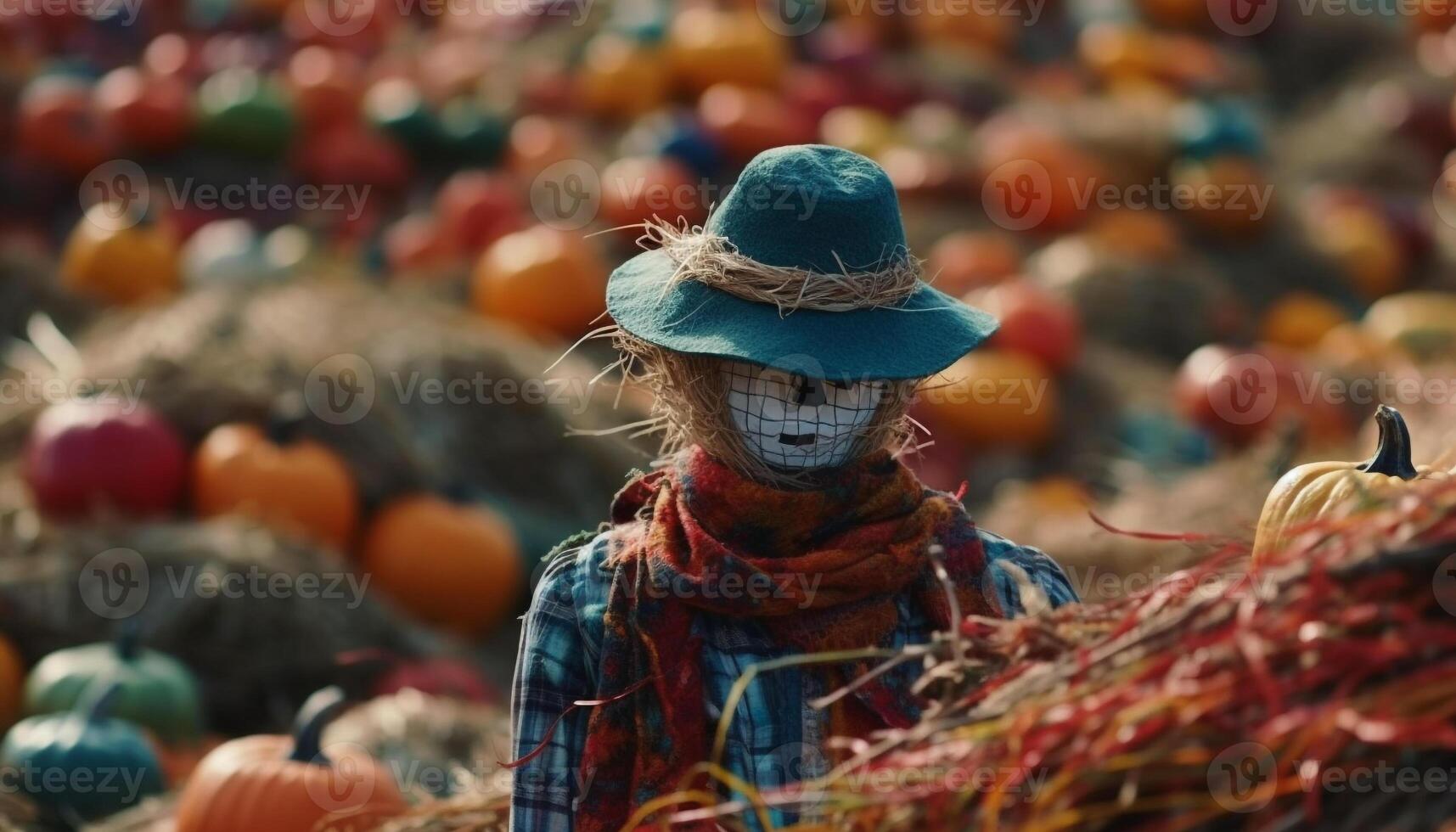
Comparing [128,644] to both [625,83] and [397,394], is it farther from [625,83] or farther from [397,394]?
[625,83]

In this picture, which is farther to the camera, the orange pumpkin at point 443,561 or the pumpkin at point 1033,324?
the pumpkin at point 1033,324

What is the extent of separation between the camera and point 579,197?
11750mm

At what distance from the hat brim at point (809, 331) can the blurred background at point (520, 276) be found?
1007mm

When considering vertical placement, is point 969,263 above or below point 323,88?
below

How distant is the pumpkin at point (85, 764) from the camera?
5.61 metres

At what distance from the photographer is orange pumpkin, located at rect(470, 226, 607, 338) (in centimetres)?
1025

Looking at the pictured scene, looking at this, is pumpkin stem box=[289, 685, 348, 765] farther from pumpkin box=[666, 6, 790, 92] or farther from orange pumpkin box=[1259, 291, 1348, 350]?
pumpkin box=[666, 6, 790, 92]

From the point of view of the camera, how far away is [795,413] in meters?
3.07

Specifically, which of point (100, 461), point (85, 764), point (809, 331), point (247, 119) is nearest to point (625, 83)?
point (247, 119)

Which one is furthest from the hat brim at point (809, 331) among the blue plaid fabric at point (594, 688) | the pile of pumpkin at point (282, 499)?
the pile of pumpkin at point (282, 499)

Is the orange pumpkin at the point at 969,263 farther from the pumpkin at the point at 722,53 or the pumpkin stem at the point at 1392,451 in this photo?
the pumpkin stem at the point at 1392,451

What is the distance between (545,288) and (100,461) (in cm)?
344

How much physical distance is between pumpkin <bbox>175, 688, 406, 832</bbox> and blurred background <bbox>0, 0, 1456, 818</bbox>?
269mm

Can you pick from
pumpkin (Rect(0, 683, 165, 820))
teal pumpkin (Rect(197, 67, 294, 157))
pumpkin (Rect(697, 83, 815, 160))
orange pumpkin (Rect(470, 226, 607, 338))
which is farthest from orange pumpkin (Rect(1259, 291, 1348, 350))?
pumpkin (Rect(0, 683, 165, 820))
